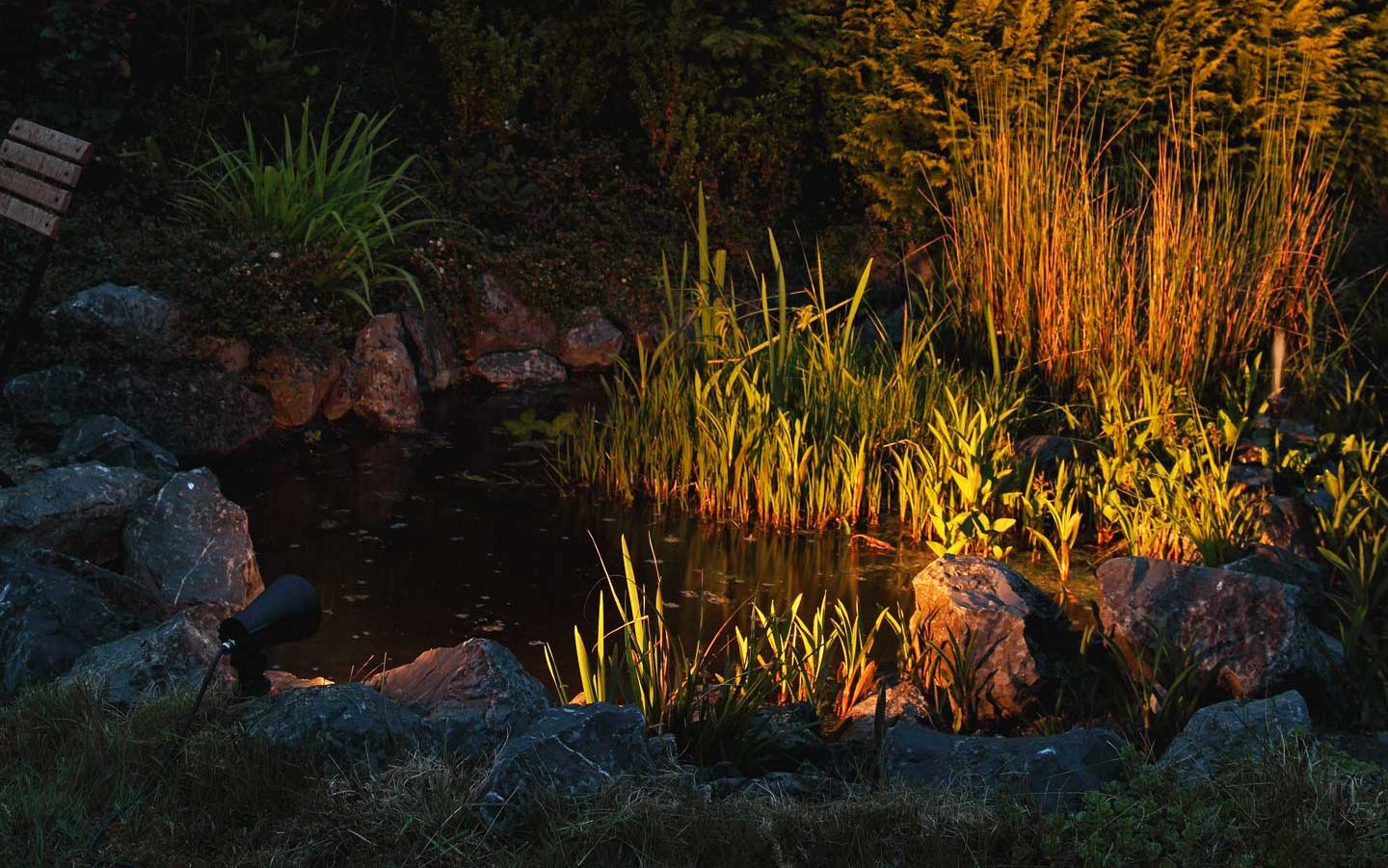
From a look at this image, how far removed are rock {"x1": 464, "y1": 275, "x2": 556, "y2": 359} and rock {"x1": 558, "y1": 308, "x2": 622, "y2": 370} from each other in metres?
0.10

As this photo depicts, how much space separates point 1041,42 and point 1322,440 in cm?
368

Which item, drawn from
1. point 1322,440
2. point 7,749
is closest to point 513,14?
point 1322,440

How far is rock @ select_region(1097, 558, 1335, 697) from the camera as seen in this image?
4.28m

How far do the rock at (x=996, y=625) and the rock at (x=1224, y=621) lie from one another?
24 cm

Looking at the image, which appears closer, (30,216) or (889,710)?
(889,710)

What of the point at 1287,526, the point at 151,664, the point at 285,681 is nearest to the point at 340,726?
the point at 151,664

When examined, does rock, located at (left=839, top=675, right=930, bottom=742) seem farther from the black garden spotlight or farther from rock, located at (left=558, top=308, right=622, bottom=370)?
rock, located at (left=558, top=308, right=622, bottom=370)

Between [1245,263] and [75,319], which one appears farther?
[1245,263]

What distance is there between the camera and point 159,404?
6582 millimetres

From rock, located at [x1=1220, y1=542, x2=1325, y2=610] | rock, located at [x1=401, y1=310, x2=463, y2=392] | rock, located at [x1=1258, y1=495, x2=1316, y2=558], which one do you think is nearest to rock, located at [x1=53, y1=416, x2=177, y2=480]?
rock, located at [x1=401, y1=310, x2=463, y2=392]

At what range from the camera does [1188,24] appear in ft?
28.3

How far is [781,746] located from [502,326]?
5158mm

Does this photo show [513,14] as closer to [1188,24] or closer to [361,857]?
[1188,24]

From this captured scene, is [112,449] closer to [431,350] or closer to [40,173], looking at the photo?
[40,173]
